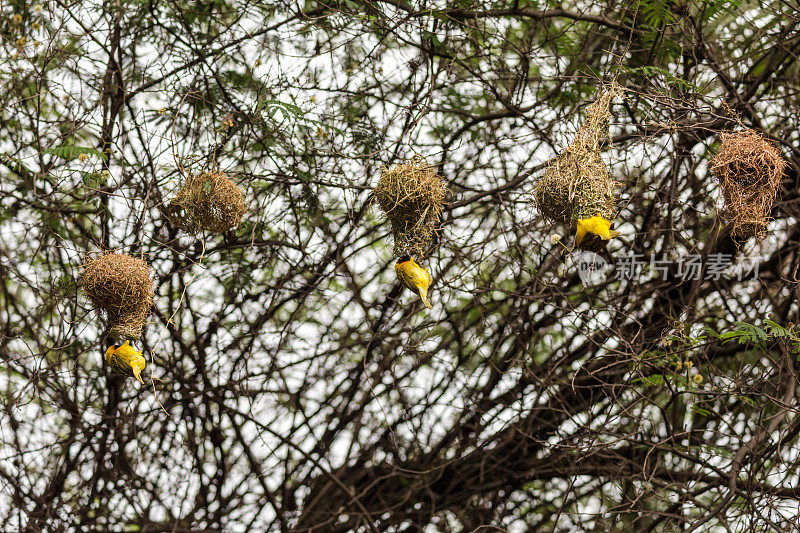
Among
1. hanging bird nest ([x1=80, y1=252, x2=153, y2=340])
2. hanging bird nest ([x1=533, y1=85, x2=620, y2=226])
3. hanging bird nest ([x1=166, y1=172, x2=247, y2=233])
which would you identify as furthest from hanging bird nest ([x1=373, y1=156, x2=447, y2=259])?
hanging bird nest ([x1=80, y1=252, x2=153, y2=340])

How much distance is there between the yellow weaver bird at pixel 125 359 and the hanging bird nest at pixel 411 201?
2.73ft

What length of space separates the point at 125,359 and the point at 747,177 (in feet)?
6.17

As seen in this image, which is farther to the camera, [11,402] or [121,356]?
[11,402]

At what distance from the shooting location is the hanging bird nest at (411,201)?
240 cm

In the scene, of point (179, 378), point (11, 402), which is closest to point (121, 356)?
point (179, 378)

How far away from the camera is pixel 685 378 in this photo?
320 centimetres

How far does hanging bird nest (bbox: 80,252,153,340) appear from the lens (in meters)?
2.41

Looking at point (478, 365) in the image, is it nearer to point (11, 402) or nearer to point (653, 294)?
point (653, 294)

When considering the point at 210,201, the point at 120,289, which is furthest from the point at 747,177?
the point at 120,289

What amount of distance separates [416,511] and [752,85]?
2515mm

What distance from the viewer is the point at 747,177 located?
2346 millimetres

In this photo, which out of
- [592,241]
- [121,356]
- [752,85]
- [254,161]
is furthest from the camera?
[254,161]

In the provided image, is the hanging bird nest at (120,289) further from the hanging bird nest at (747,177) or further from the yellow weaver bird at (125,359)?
the hanging bird nest at (747,177)

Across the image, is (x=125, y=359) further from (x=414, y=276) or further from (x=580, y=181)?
(x=580, y=181)
